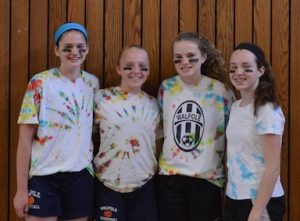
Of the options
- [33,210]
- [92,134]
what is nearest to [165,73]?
[92,134]

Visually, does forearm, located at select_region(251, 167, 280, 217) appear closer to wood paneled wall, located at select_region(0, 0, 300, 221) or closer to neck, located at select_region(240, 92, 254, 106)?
neck, located at select_region(240, 92, 254, 106)

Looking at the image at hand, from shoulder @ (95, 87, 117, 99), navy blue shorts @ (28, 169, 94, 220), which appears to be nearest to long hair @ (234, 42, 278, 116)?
shoulder @ (95, 87, 117, 99)

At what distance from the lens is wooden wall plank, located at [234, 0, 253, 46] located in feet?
9.09

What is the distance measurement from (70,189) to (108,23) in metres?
1.14

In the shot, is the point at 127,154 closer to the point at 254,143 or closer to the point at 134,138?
the point at 134,138

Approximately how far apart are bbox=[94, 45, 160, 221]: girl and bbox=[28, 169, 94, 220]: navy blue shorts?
0.09m

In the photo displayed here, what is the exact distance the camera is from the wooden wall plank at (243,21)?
9.09ft

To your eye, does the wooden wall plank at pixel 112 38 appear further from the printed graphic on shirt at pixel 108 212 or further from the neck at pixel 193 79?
the printed graphic on shirt at pixel 108 212

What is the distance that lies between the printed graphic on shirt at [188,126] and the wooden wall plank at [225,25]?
59cm

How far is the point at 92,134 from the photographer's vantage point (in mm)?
2564

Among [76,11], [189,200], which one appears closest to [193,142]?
[189,200]

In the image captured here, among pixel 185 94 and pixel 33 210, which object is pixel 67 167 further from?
pixel 185 94

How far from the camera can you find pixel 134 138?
2.38 metres

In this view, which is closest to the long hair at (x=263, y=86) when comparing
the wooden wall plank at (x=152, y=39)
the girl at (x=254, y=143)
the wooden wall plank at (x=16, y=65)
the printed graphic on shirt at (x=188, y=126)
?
the girl at (x=254, y=143)
